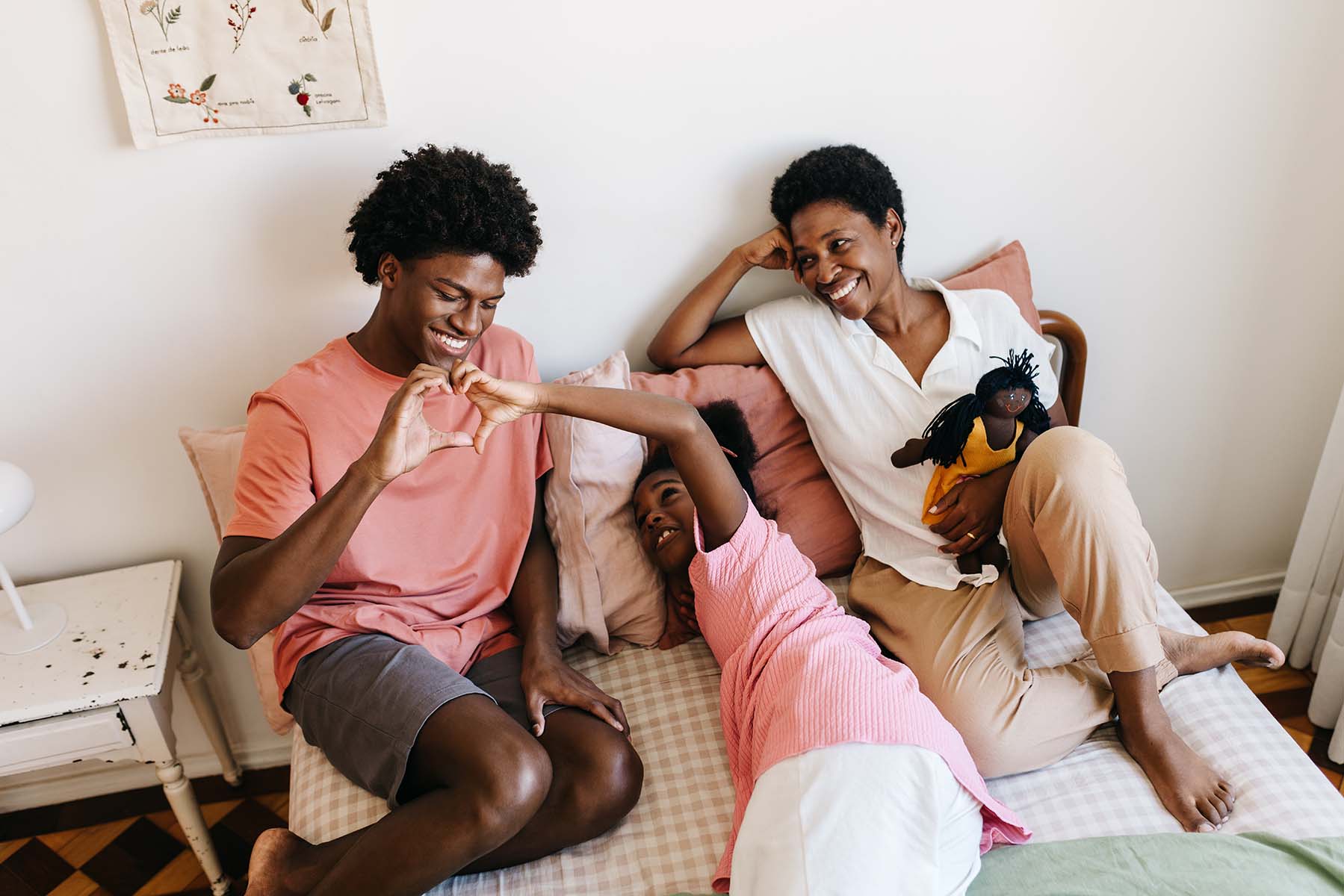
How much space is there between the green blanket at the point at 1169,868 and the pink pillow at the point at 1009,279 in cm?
90

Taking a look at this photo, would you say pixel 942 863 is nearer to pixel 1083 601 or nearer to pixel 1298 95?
pixel 1083 601

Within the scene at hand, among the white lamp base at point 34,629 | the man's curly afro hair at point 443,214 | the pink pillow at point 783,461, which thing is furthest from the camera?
the pink pillow at point 783,461

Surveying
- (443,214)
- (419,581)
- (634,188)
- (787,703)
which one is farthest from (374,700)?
(634,188)

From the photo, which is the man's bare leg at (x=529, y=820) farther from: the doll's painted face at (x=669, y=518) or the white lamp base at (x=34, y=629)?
the white lamp base at (x=34, y=629)

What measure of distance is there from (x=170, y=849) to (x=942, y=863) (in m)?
1.48

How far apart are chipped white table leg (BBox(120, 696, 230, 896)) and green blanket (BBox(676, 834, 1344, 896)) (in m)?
1.24

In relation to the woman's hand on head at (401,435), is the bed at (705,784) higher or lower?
lower

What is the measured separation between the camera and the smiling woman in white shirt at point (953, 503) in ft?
4.47

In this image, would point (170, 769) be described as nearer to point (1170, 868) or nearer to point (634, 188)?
point (634, 188)

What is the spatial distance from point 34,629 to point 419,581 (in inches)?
26.9

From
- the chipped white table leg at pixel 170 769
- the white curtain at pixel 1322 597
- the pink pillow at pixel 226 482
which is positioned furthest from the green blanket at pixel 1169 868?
the chipped white table leg at pixel 170 769

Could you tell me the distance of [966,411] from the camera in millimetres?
1484

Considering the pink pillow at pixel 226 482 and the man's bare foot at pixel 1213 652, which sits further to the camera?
the pink pillow at pixel 226 482

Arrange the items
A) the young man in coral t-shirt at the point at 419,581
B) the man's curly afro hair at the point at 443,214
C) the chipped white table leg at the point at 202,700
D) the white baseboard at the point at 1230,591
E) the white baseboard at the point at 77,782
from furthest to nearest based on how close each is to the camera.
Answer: the white baseboard at the point at 1230,591 → the white baseboard at the point at 77,782 → the chipped white table leg at the point at 202,700 → the man's curly afro hair at the point at 443,214 → the young man in coral t-shirt at the point at 419,581
